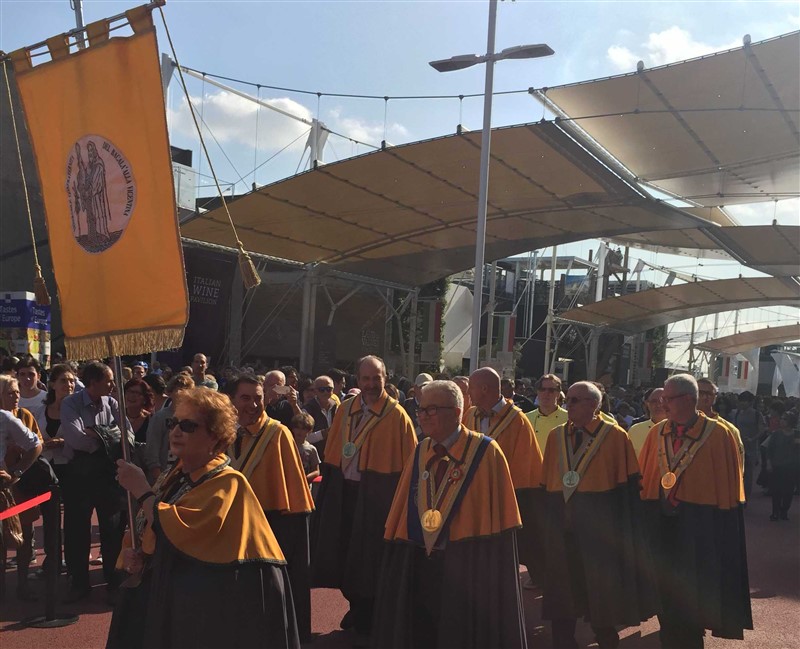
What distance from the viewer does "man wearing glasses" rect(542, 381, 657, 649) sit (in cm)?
563

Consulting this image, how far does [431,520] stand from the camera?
3.99 metres

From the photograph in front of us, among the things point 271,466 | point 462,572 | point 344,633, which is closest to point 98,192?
point 271,466

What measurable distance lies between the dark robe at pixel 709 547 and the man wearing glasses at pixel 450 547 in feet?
7.13

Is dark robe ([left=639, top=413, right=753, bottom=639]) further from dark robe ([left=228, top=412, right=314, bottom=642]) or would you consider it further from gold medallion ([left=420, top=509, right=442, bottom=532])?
dark robe ([left=228, top=412, right=314, bottom=642])

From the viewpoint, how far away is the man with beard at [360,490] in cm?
579

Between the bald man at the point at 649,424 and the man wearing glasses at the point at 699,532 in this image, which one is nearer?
the man wearing glasses at the point at 699,532

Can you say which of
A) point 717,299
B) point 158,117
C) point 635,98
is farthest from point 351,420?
point 717,299

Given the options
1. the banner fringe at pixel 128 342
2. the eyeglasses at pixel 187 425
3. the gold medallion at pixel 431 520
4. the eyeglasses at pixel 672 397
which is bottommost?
the gold medallion at pixel 431 520

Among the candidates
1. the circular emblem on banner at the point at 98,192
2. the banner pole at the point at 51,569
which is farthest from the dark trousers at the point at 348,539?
the circular emblem on banner at the point at 98,192

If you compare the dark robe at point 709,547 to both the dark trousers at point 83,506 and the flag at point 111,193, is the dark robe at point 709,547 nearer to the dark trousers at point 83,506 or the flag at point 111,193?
the flag at point 111,193

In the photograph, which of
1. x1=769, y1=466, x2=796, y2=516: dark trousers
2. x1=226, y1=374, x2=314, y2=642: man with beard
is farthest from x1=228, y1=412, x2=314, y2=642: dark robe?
x1=769, y1=466, x2=796, y2=516: dark trousers

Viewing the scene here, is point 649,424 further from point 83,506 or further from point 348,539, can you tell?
point 83,506

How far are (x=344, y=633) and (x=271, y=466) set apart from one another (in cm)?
204

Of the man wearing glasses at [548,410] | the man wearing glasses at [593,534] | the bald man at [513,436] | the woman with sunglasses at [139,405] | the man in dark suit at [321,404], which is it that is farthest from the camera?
the man in dark suit at [321,404]
